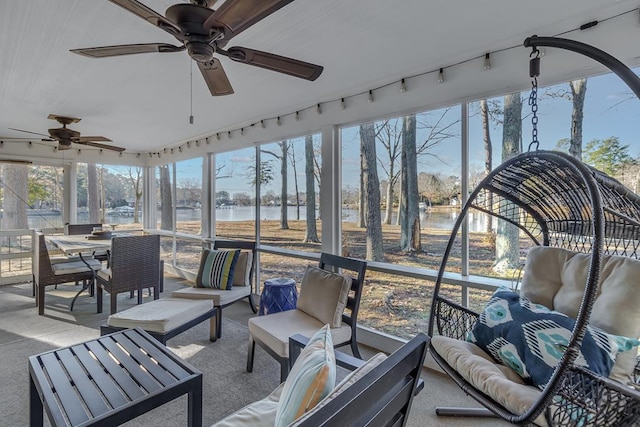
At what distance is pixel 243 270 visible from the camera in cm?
380

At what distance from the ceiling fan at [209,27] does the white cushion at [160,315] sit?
196cm

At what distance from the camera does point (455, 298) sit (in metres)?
2.84

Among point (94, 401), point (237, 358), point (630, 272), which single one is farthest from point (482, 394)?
point (237, 358)

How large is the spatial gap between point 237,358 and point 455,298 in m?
2.02

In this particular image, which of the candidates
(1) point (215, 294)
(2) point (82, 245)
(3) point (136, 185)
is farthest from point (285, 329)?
(3) point (136, 185)

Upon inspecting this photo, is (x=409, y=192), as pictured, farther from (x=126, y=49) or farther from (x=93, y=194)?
(x=93, y=194)

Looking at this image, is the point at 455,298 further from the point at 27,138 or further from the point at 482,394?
the point at 27,138

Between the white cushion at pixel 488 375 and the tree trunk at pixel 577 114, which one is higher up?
the tree trunk at pixel 577 114

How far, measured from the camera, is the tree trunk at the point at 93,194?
6.29 meters

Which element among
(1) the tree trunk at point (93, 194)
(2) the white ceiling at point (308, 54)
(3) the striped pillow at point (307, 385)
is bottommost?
(3) the striped pillow at point (307, 385)

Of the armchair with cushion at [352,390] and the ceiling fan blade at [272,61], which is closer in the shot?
the armchair with cushion at [352,390]

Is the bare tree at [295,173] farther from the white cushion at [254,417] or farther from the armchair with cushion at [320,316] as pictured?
the white cushion at [254,417]

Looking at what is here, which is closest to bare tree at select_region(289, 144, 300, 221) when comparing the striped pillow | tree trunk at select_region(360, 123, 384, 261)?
tree trunk at select_region(360, 123, 384, 261)

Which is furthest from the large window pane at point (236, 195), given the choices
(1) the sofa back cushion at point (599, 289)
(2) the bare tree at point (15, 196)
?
(1) the sofa back cushion at point (599, 289)
